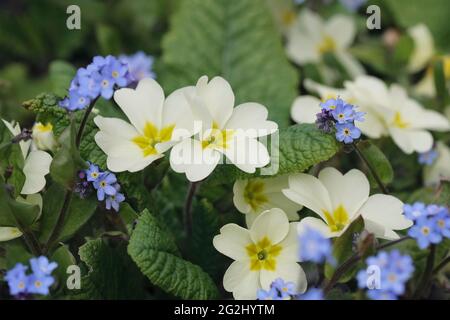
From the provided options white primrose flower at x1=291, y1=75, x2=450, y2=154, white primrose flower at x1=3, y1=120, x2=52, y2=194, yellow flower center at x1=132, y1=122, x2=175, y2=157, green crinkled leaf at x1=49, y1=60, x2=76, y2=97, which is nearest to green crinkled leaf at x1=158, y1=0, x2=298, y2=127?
white primrose flower at x1=291, y1=75, x2=450, y2=154

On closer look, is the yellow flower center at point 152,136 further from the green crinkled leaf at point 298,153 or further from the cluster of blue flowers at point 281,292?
the cluster of blue flowers at point 281,292

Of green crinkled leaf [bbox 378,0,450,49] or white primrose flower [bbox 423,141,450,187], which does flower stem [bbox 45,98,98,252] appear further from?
green crinkled leaf [bbox 378,0,450,49]

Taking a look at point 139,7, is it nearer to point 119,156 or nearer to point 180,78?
point 180,78

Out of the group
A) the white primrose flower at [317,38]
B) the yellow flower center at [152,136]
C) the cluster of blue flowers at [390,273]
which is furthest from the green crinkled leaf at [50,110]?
the white primrose flower at [317,38]

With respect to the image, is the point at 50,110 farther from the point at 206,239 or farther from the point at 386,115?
the point at 386,115

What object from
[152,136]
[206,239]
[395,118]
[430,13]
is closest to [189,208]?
[206,239]
